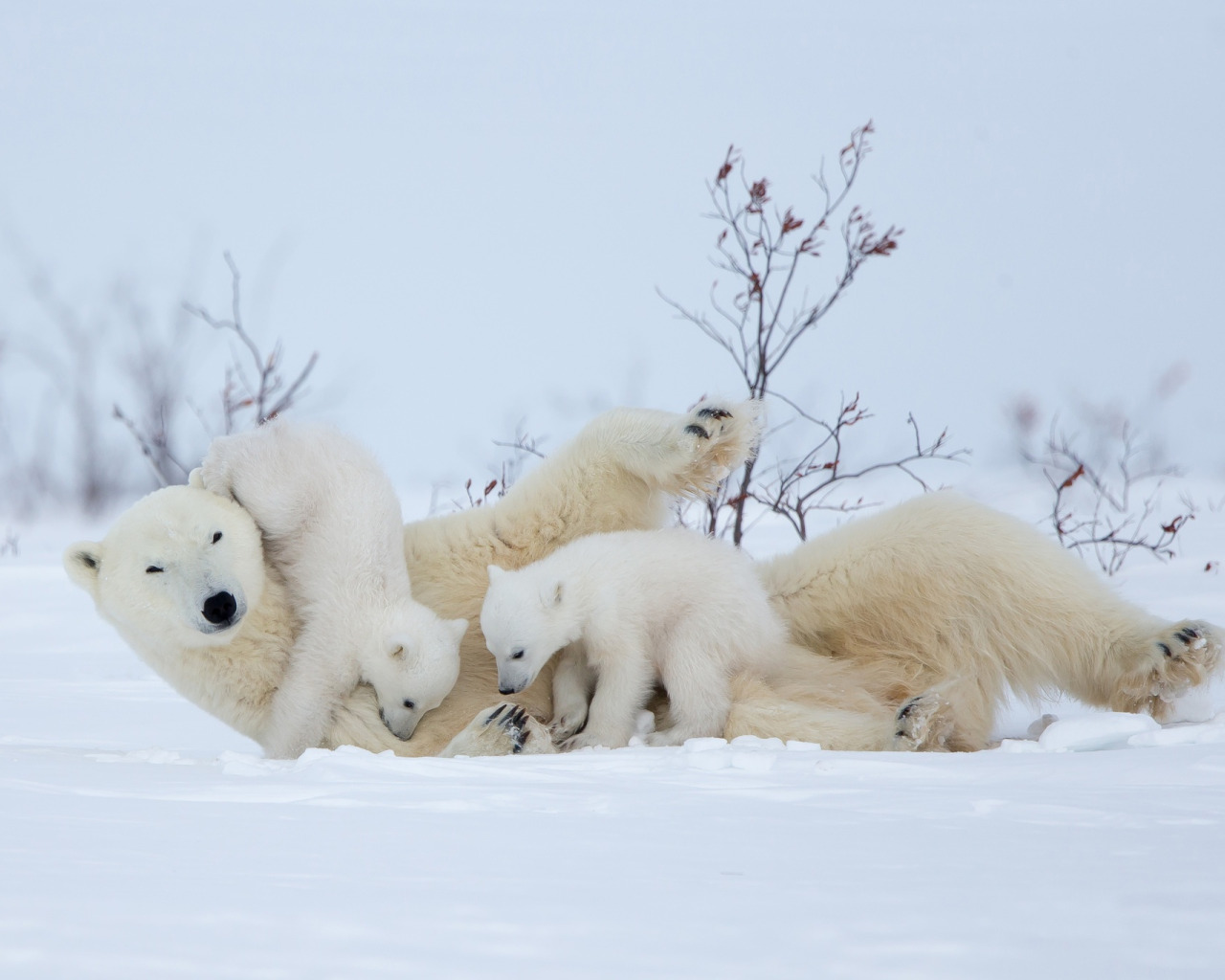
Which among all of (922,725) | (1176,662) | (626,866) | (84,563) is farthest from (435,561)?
(626,866)

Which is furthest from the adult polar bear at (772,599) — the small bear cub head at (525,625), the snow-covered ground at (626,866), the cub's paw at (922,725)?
the snow-covered ground at (626,866)

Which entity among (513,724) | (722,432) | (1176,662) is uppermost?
(722,432)

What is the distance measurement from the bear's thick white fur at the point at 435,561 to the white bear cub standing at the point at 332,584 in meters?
0.05

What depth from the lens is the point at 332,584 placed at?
9.30ft

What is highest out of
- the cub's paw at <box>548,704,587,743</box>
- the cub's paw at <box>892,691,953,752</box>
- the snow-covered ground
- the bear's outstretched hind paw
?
the snow-covered ground

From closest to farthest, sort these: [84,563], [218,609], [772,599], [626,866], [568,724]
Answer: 1. [626,866]
2. [218,609]
3. [84,563]
4. [568,724]
5. [772,599]

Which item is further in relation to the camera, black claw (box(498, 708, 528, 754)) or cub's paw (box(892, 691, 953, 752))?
black claw (box(498, 708, 528, 754))

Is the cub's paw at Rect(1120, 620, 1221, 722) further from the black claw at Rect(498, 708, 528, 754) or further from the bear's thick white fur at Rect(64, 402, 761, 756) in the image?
the black claw at Rect(498, 708, 528, 754)

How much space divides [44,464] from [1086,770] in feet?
40.3

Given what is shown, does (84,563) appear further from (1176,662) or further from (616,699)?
(1176,662)

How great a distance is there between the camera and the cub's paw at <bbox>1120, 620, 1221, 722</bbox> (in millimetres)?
2703

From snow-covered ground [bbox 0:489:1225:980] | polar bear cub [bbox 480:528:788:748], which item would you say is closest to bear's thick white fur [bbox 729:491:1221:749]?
polar bear cub [bbox 480:528:788:748]

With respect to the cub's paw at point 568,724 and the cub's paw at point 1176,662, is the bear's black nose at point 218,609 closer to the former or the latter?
the cub's paw at point 568,724

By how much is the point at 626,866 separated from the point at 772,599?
1887mm
